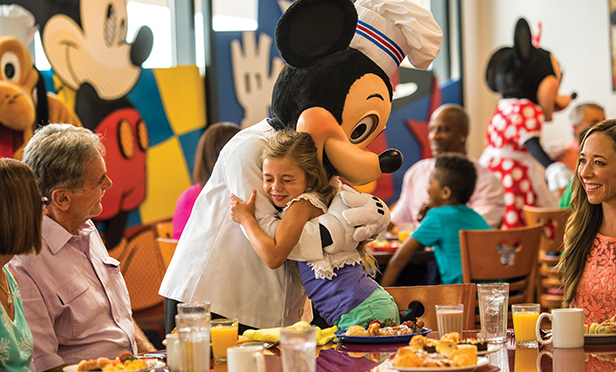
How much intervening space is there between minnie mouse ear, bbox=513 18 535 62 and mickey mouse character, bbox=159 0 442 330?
3.03m

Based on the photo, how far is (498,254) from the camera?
2619mm

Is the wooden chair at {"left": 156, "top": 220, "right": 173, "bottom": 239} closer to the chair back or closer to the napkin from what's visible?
the chair back

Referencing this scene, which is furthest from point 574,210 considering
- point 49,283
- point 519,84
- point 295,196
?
point 519,84

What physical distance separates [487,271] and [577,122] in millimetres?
2659

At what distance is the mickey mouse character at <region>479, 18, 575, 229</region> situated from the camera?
452 cm

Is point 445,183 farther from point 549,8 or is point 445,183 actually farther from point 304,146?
point 549,8

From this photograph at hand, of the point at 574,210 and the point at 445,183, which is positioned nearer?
the point at 574,210

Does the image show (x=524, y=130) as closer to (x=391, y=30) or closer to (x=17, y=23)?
(x=391, y=30)

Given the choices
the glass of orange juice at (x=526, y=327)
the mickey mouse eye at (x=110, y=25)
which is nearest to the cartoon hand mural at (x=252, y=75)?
the mickey mouse eye at (x=110, y=25)

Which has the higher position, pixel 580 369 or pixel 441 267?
pixel 580 369

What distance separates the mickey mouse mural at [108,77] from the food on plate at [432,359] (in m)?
3.01

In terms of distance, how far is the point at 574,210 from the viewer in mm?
1891

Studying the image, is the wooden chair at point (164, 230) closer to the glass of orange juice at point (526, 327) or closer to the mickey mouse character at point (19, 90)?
the mickey mouse character at point (19, 90)

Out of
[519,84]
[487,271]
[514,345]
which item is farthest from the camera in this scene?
[519,84]
